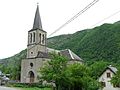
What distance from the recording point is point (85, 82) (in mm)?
36031

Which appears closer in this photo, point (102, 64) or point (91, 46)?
point (102, 64)

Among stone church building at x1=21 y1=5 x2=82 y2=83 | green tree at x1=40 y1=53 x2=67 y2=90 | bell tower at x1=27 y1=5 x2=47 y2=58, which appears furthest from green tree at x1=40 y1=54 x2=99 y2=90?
bell tower at x1=27 y1=5 x2=47 y2=58

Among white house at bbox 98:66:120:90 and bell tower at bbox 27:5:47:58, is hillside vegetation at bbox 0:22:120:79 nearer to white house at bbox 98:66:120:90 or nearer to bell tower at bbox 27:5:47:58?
bell tower at bbox 27:5:47:58

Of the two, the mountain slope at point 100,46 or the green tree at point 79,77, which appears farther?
the mountain slope at point 100,46

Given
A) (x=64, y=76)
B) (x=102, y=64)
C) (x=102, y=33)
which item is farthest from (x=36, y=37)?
(x=102, y=33)

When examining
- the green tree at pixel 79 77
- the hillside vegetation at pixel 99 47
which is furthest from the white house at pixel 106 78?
the hillside vegetation at pixel 99 47

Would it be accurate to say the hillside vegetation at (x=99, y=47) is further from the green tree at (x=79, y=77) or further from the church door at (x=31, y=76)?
the green tree at (x=79, y=77)

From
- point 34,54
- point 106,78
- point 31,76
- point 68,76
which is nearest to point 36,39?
point 34,54

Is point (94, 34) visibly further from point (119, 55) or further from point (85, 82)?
point (85, 82)

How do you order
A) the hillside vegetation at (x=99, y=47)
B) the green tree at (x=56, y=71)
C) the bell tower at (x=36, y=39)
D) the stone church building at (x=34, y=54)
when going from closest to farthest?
the green tree at (x=56, y=71) → the stone church building at (x=34, y=54) → the bell tower at (x=36, y=39) → the hillside vegetation at (x=99, y=47)

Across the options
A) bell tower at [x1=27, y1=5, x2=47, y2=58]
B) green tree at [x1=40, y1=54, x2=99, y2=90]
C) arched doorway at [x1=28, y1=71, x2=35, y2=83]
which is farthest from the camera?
bell tower at [x1=27, y1=5, x2=47, y2=58]

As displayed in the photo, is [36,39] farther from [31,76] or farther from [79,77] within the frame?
[79,77]

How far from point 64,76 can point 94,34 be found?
102 metres

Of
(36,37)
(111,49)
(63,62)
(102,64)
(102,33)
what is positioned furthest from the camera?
(102,33)
